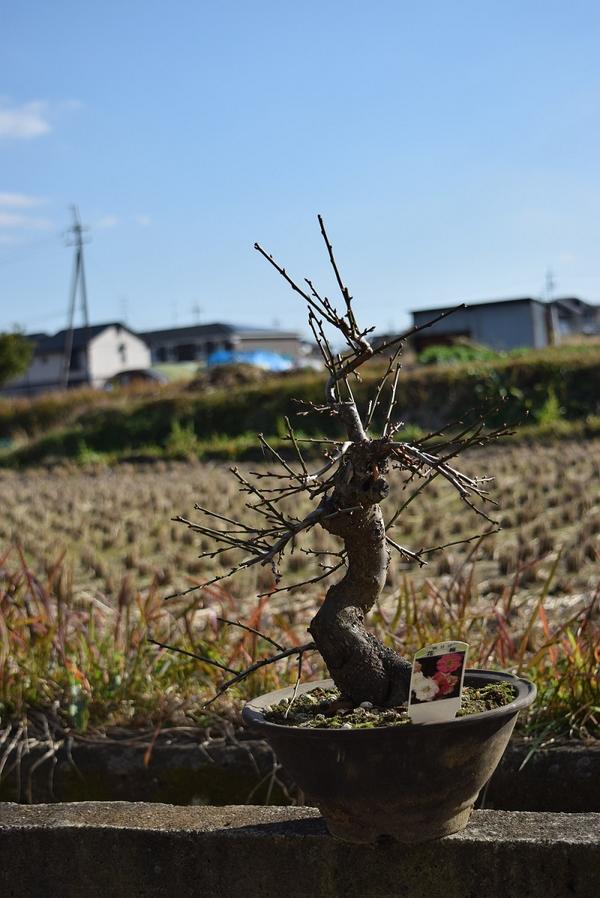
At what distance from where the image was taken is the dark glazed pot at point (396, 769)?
88.5 inches

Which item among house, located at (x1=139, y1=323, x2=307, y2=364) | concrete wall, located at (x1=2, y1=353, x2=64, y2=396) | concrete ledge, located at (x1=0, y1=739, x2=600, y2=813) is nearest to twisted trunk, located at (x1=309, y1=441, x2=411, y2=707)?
concrete ledge, located at (x1=0, y1=739, x2=600, y2=813)

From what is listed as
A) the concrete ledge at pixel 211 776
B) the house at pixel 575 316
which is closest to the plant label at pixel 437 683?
Answer: the concrete ledge at pixel 211 776

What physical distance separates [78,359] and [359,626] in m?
66.8

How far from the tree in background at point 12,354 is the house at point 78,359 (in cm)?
1078

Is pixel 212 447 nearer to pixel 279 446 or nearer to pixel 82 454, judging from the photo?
pixel 279 446

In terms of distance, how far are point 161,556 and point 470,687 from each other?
6647 millimetres

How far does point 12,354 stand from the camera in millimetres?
52219

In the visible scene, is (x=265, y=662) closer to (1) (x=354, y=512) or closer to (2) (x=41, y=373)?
(1) (x=354, y=512)

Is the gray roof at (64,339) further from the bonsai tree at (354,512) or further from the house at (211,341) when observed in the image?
the bonsai tree at (354,512)

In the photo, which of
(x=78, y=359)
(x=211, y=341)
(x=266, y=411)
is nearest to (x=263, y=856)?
(x=266, y=411)

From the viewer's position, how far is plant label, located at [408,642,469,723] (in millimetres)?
2297

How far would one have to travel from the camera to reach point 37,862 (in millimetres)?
2799

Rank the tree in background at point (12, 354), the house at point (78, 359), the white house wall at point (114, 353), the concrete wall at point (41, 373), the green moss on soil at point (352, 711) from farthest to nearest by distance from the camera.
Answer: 1. the concrete wall at point (41, 373)
2. the white house wall at point (114, 353)
3. the house at point (78, 359)
4. the tree in background at point (12, 354)
5. the green moss on soil at point (352, 711)

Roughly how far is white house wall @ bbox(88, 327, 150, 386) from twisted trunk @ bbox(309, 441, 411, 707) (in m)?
63.0
